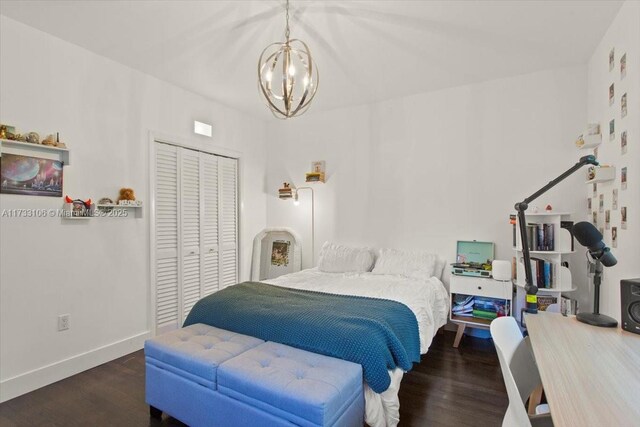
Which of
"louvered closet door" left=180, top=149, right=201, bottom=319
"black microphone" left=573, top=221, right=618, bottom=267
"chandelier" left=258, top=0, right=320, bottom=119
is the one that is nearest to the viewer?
"black microphone" left=573, top=221, right=618, bottom=267

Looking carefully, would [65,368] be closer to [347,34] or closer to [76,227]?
[76,227]

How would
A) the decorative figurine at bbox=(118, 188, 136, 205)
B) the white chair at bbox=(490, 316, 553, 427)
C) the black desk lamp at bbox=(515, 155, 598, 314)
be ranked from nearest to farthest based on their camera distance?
the white chair at bbox=(490, 316, 553, 427), the black desk lamp at bbox=(515, 155, 598, 314), the decorative figurine at bbox=(118, 188, 136, 205)

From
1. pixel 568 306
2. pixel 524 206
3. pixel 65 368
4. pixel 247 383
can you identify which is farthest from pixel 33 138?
pixel 568 306

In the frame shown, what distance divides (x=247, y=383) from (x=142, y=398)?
115 centimetres

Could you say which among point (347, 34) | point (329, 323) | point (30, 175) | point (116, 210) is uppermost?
point (347, 34)

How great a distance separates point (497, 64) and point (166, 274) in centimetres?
384

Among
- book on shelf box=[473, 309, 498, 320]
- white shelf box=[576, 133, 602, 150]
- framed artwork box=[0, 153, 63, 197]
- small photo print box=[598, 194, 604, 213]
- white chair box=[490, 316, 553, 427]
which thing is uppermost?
white shelf box=[576, 133, 602, 150]

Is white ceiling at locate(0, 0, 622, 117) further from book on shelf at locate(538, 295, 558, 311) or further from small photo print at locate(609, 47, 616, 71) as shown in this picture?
book on shelf at locate(538, 295, 558, 311)

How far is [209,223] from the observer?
3.89m

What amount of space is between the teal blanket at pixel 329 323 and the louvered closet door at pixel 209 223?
1.29 meters

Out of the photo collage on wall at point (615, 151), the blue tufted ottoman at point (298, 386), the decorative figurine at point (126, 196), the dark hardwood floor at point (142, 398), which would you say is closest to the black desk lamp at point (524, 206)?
the photo collage on wall at point (615, 151)

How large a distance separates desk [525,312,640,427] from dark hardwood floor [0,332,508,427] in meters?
0.83

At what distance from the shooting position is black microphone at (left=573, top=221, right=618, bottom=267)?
5.37ft

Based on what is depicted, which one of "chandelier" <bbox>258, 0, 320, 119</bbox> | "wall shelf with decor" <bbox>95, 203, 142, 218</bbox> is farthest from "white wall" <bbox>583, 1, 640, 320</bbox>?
"wall shelf with decor" <bbox>95, 203, 142, 218</bbox>
